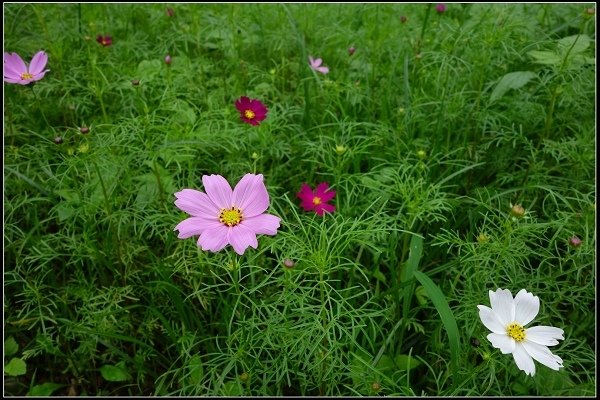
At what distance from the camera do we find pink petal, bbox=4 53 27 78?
1574mm

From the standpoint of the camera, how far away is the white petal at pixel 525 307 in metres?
1.08

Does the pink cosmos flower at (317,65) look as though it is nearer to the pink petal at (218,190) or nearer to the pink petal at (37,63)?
the pink petal at (37,63)

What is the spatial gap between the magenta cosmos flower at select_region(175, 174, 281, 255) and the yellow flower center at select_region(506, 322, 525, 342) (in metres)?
0.49

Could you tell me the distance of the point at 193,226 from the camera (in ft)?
3.28

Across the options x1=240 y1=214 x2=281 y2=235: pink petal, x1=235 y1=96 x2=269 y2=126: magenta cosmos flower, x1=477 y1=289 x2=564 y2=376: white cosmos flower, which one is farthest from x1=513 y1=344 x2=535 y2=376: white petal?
x1=235 y1=96 x2=269 y2=126: magenta cosmos flower

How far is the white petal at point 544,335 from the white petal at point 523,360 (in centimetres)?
5

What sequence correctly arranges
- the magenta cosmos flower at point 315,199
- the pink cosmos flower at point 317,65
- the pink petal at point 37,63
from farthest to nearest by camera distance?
the pink cosmos flower at point 317,65
the pink petal at point 37,63
the magenta cosmos flower at point 315,199

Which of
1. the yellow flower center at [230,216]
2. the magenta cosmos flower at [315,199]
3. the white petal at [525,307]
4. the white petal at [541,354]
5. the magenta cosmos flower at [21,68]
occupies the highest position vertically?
the yellow flower center at [230,216]

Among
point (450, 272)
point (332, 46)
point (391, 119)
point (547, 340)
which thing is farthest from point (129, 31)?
point (547, 340)

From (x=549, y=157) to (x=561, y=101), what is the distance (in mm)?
182

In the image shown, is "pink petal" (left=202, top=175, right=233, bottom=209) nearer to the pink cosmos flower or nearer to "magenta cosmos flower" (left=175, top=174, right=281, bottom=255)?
"magenta cosmos flower" (left=175, top=174, right=281, bottom=255)

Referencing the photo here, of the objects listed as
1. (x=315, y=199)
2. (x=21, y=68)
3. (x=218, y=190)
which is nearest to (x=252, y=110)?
(x=315, y=199)

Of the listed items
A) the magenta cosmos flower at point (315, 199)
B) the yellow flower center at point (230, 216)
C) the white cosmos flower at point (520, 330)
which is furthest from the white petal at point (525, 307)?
the yellow flower center at point (230, 216)

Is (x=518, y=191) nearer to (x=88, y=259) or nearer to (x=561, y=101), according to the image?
(x=561, y=101)
